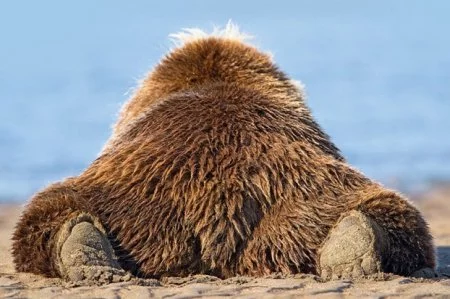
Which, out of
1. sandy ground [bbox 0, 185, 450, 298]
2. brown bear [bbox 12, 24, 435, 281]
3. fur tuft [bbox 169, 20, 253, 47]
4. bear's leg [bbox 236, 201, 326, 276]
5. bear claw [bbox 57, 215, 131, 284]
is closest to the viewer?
sandy ground [bbox 0, 185, 450, 298]

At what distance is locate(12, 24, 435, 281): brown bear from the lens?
652 cm

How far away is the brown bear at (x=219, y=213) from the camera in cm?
652

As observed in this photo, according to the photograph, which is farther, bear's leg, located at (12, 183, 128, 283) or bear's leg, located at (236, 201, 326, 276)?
bear's leg, located at (236, 201, 326, 276)

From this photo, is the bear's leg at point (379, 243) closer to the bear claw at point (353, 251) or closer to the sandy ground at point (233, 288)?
the bear claw at point (353, 251)

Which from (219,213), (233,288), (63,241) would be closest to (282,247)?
(219,213)

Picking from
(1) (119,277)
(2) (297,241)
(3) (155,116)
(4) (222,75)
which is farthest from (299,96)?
(1) (119,277)

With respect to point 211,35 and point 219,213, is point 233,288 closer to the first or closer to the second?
point 219,213

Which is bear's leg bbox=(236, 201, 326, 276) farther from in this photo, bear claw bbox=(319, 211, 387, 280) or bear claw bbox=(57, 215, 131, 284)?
bear claw bbox=(57, 215, 131, 284)

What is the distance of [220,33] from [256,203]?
2.32 metres

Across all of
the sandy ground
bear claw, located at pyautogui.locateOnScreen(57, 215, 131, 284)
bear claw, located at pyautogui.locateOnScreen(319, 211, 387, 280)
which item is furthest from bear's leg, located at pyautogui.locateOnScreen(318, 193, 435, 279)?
bear claw, located at pyautogui.locateOnScreen(57, 215, 131, 284)

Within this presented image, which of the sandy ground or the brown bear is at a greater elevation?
the brown bear

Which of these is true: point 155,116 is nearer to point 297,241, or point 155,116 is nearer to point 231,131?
point 231,131

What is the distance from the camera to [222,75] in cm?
806

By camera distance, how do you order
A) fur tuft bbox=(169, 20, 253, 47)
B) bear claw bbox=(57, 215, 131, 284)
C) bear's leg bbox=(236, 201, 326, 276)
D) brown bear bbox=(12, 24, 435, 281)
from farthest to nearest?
fur tuft bbox=(169, 20, 253, 47), bear's leg bbox=(236, 201, 326, 276), brown bear bbox=(12, 24, 435, 281), bear claw bbox=(57, 215, 131, 284)
